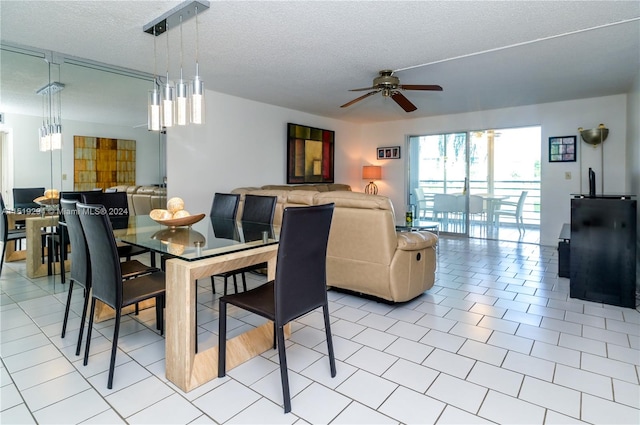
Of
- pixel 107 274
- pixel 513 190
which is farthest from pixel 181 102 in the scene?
pixel 513 190

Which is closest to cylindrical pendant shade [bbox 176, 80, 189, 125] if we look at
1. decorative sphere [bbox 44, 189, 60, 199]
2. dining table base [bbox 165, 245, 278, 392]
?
dining table base [bbox 165, 245, 278, 392]

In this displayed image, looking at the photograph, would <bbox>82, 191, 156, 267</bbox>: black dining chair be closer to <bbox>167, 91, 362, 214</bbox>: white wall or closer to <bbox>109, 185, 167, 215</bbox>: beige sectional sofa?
<bbox>109, 185, 167, 215</bbox>: beige sectional sofa

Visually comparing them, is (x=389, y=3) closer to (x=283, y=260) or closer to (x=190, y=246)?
(x=283, y=260)

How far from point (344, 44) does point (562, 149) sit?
434 cm

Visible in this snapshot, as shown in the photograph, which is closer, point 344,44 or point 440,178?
point 344,44

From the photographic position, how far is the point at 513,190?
6273 mm

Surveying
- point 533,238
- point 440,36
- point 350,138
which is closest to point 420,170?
point 350,138

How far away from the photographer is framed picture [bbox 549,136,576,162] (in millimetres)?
5480

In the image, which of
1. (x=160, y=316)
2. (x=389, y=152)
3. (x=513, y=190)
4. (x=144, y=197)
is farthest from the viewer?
(x=389, y=152)

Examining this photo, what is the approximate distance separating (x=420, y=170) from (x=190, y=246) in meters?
5.97

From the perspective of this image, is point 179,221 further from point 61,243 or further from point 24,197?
point 24,197

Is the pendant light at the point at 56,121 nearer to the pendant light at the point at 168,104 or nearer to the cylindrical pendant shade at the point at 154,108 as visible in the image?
the cylindrical pendant shade at the point at 154,108

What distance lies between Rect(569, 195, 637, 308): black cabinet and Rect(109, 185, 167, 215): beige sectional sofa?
4.36m

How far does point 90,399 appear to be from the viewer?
5.73ft
